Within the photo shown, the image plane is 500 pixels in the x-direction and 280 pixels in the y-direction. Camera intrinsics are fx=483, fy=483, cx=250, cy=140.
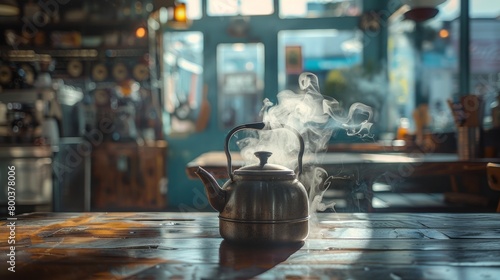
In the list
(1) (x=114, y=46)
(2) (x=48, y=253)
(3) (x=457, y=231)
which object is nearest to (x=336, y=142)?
(1) (x=114, y=46)

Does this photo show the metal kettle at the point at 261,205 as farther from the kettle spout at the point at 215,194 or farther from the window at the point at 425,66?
the window at the point at 425,66

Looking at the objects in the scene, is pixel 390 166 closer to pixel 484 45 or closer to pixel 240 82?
pixel 484 45

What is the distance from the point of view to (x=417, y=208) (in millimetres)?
3021

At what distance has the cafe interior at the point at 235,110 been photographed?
152 cm

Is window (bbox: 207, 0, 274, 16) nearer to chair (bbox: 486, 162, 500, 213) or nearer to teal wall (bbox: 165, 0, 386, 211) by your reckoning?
teal wall (bbox: 165, 0, 386, 211)

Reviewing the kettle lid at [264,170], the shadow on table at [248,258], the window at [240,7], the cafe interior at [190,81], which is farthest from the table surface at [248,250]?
the window at [240,7]

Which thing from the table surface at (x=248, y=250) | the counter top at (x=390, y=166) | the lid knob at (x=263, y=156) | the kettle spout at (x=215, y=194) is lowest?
the table surface at (x=248, y=250)

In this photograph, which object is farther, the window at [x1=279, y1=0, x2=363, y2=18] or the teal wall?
the window at [x1=279, y1=0, x2=363, y2=18]

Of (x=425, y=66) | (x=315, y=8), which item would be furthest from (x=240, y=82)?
(x=425, y=66)

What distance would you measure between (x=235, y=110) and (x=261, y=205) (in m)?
5.50

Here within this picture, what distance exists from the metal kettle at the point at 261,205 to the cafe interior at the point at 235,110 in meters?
0.11

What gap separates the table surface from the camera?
→ 0.90 meters

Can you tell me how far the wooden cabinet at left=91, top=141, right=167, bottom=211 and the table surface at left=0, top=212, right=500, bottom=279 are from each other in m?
4.25

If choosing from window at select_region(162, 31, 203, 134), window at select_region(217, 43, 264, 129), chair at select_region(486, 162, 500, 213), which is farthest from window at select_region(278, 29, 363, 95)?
chair at select_region(486, 162, 500, 213)
